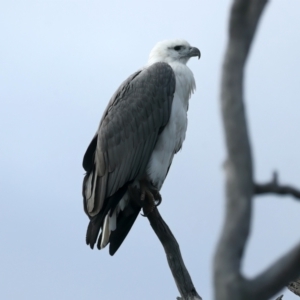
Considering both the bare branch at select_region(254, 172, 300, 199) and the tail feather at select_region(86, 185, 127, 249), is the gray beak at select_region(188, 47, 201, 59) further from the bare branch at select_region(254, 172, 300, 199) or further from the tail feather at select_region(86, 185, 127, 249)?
the bare branch at select_region(254, 172, 300, 199)

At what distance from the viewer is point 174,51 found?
956 cm

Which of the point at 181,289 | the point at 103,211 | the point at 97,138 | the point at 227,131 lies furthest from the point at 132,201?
the point at 227,131

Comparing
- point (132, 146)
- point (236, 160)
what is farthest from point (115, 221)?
point (236, 160)

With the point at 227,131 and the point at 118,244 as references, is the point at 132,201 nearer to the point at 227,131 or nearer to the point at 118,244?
the point at 118,244

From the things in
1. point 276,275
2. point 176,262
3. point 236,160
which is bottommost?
point 276,275

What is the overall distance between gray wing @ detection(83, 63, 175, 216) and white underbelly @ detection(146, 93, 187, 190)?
6 cm

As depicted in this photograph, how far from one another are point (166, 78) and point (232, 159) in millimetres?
5912

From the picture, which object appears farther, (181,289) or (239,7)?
(181,289)

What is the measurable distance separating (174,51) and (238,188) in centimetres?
677

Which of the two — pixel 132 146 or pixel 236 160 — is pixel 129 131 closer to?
pixel 132 146

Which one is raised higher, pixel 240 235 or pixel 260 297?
pixel 240 235

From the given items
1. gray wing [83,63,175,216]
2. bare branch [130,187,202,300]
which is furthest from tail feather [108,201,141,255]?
bare branch [130,187,202,300]

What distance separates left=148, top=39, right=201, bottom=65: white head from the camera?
9.49 metres

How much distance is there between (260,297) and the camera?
2.88 metres
